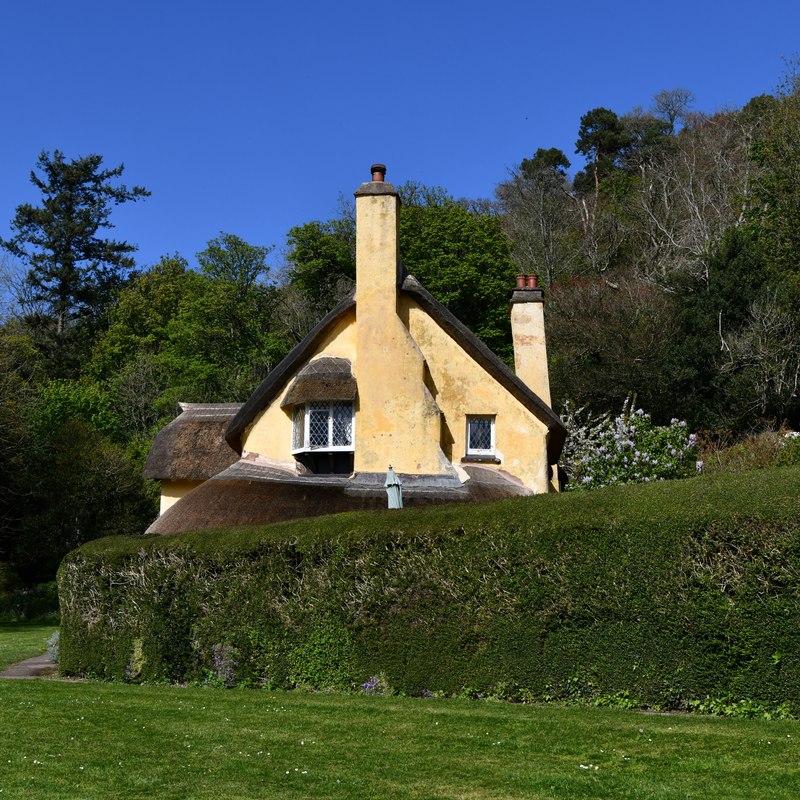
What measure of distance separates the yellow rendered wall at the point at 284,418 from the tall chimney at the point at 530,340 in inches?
276

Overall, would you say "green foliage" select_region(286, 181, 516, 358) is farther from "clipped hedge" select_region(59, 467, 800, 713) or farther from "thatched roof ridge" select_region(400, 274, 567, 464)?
"clipped hedge" select_region(59, 467, 800, 713)

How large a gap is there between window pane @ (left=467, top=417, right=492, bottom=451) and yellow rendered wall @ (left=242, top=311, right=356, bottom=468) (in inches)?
137

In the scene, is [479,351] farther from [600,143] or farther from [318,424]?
[600,143]

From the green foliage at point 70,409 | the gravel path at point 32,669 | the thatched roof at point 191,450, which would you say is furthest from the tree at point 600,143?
the gravel path at point 32,669

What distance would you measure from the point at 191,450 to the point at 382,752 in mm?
22053

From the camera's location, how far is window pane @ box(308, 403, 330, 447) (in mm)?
23250

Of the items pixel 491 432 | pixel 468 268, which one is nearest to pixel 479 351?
pixel 491 432

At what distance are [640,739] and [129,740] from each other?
16.3 ft

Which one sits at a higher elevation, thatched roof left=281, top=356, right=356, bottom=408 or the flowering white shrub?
thatched roof left=281, top=356, right=356, bottom=408

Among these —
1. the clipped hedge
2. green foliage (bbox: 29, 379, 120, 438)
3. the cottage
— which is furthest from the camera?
green foliage (bbox: 29, 379, 120, 438)

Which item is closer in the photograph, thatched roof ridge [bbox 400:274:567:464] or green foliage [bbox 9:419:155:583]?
thatched roof ridge [bbox 400:274:567:464]

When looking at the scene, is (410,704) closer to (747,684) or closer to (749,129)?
(747,684)

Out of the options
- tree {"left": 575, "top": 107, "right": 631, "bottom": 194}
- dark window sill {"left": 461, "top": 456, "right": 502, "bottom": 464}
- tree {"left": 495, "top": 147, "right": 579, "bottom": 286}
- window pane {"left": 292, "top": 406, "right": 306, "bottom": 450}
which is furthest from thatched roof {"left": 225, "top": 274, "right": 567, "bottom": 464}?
tree {"left": 575, "top": 107, "right": 631, "bottom": 194}

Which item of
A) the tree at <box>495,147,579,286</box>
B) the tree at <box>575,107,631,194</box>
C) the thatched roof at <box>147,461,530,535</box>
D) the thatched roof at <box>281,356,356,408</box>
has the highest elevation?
the tree at <box>575,107,631,194</box>
